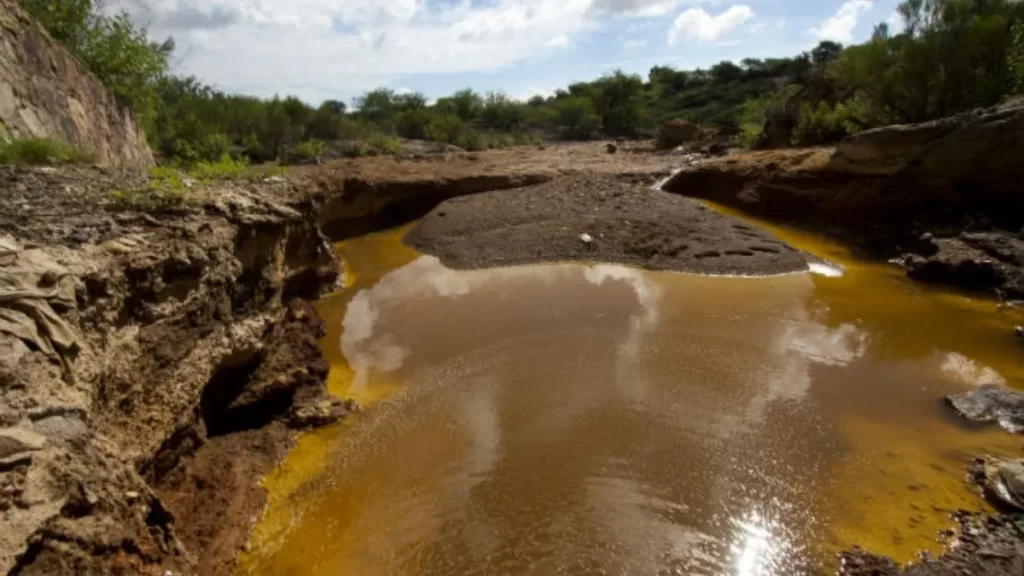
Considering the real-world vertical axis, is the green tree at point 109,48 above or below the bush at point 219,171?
above

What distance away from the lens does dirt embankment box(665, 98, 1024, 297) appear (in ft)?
35.0

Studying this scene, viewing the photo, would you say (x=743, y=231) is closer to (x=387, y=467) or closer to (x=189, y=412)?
(x=387, y=467)

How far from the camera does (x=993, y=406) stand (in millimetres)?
6266

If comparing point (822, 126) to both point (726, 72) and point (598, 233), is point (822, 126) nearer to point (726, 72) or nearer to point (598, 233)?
point (598, 233)

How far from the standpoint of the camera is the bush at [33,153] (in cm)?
608

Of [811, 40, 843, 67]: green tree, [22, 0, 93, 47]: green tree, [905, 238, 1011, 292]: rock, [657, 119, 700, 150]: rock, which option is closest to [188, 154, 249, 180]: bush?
[22, 0, 93, 47]: green tree

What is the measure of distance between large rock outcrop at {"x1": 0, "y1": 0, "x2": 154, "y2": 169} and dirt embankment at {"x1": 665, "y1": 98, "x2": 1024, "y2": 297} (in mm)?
13428

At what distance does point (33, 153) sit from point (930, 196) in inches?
587

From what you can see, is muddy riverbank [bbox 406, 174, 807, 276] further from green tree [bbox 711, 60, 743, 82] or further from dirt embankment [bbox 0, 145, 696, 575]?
green tree [bbox 711, 60, 743, 82]

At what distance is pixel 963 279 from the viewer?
408 inches

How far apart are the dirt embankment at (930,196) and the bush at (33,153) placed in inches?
509

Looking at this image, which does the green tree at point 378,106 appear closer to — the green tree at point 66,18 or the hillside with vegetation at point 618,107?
the hillside with vegetation at point 618,107

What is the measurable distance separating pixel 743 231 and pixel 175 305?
11.0 m

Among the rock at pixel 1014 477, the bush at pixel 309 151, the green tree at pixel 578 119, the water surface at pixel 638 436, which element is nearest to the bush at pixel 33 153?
the water surface at pixel 638 436
